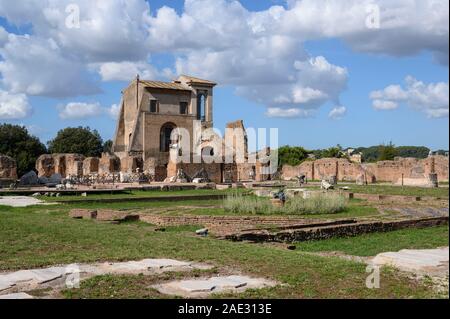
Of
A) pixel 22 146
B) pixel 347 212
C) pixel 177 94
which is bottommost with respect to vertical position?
pixel 347 212

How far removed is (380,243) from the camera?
11219mm

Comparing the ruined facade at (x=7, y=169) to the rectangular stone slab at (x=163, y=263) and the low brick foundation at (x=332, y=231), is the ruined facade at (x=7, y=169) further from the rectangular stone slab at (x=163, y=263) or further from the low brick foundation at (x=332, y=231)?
the rectangular stone slab at (x=163, y=263)

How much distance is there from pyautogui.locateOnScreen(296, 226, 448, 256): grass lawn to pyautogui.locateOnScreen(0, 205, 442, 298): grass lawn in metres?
1.91

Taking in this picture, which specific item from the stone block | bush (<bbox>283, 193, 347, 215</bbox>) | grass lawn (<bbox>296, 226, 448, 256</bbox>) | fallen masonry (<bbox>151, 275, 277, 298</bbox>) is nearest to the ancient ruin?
bush (<bbox>283, 193, 347, 215</bbox>)

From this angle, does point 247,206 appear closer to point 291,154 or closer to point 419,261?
point 419,261

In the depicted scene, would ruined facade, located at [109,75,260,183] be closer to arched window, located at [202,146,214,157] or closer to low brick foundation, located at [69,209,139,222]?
arched window, located at [202,146,214,157]

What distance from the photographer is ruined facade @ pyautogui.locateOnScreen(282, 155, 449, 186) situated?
41719 millimetres

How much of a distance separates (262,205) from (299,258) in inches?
325

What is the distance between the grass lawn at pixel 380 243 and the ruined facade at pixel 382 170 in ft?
90.3

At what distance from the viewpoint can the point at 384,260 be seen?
23.4ft

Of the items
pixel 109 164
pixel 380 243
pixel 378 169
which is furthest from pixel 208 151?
pixel 380 243

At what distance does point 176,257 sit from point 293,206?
347 inches
